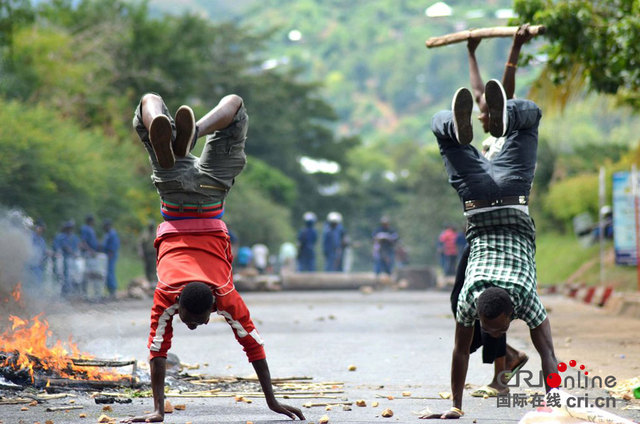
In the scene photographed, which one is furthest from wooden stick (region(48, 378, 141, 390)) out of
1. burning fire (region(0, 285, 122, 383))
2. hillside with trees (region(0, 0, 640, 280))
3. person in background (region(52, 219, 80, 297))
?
person in background (region(52, 219, 80, 297))

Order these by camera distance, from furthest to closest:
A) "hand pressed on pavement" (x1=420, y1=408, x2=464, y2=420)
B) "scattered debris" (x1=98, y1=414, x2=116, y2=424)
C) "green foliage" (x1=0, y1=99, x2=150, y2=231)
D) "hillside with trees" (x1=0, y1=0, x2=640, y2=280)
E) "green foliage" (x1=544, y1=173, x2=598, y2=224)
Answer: "green foliage" (x1=544, y1=173, x2=598, y2=224) → "green foliage" (x1=0, y1=99, x2=150, y2=231) → "hillside with trees" (x1=0, y1=0, x2=640, y2=280) → "hand pressed on pavement" (x1=420, y1=408, x2=464, y2=420) → "scattered debris" (x1=98, y1=414, x2=116, y2=424)

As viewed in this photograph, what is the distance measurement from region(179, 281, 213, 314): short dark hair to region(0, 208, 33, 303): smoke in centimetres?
378

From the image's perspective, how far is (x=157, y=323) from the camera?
22.0 ft

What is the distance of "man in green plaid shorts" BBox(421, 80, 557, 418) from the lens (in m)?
6.53

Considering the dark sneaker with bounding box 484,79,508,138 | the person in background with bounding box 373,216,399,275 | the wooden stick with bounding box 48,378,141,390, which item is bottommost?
the wooden stick with bounding box 48,378,141,390

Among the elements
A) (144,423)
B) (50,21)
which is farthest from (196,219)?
(50,21)

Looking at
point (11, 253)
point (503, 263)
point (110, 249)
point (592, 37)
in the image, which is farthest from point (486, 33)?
point (110, 249)

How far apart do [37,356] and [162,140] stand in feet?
9.73

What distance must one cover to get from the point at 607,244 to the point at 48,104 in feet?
51.0

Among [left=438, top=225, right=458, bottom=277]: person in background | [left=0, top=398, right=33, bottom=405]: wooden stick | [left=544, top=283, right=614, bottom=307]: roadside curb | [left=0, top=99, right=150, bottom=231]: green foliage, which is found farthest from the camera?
[left=438, top=225, right=458, bottom=277]: person in background

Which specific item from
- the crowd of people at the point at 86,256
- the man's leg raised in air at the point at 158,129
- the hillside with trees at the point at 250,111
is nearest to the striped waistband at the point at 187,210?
the man's leg raised in air at the point at 158,129

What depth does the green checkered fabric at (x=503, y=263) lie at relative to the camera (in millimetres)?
6508

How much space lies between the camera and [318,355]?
11.2 meters

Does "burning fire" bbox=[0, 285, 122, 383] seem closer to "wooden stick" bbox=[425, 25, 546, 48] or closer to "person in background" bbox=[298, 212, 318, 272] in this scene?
"wooden stick" bbox=[425, 25, 546, 48]
